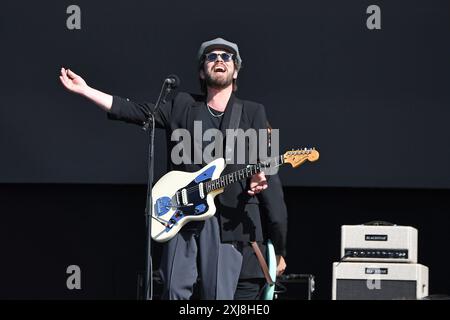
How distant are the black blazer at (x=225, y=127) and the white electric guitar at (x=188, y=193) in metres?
0.05

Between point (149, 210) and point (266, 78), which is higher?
point (266, 78)

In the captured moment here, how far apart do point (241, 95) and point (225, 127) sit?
160cm

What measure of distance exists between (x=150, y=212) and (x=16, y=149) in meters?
1.97

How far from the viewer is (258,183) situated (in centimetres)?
506

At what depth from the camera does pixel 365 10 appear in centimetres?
662

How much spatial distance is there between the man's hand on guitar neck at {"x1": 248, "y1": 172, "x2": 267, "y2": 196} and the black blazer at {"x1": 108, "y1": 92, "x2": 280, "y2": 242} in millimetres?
101

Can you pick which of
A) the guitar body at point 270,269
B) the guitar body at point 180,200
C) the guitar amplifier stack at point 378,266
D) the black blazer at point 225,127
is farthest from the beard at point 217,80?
the guitar amplifier stack at point 378,266

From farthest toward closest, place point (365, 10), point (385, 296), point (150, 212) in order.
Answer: point (365, 10), point (385, 296), point (150, 212)

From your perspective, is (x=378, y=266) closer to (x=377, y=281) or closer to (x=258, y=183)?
(x=377, y=281)

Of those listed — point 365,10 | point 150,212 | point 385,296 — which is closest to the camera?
point 150,212

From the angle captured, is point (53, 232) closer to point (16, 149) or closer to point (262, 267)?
point (16, 149)

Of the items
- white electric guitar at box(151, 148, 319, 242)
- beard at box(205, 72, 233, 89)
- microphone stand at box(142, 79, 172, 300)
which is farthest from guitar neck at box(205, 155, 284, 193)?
beard at box(205, 72, 233, 89)

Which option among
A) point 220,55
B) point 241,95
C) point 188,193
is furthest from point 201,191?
point 241,95

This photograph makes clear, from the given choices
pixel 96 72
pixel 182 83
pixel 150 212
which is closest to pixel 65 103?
pixel 96 72
